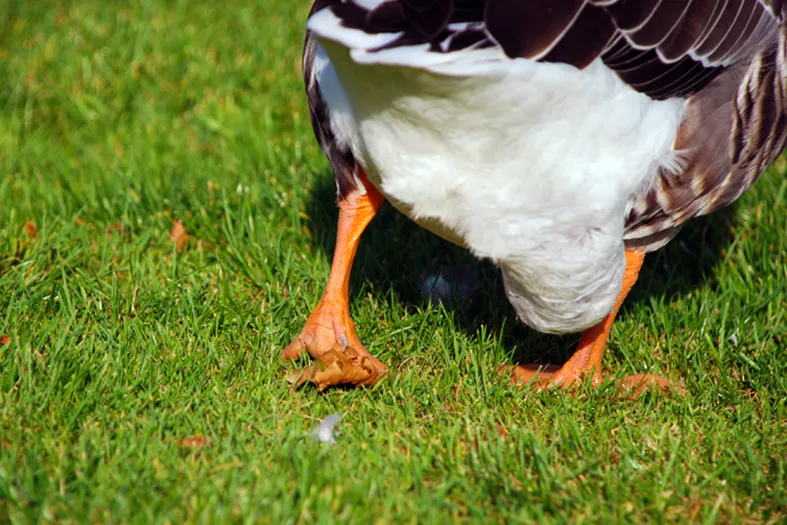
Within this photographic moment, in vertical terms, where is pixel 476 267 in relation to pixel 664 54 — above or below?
below

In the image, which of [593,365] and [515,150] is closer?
[515,150]

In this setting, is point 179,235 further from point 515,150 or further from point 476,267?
point 515,150

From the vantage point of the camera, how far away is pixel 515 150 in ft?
8.28

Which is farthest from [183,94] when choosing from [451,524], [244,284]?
[451,524]

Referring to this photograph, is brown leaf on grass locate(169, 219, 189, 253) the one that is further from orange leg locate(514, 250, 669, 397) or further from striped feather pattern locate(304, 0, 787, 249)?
orange leg locate(514, 250, 669, 397)

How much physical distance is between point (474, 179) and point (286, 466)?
1008 millimetres

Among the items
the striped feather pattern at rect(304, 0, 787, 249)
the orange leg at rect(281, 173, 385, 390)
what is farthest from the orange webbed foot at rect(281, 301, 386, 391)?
the striped feather pattern at rect(304, 0, 787, 249)

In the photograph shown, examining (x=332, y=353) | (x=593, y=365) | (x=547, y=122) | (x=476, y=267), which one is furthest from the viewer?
(x=476, y=267)

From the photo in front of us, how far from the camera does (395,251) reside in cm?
382

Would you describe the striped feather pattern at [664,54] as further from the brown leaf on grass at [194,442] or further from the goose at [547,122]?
the brown leaf on grass at [194,442]

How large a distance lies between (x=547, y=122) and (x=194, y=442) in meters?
1.40

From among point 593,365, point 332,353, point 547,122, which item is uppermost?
point 547,122

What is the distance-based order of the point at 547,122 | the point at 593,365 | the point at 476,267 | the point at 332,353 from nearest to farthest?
1. the point at 547,122
2. the point at 332,353
3. the point at 593,365
4. the point at 476,267

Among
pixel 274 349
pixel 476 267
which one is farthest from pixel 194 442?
pixel 476 267
